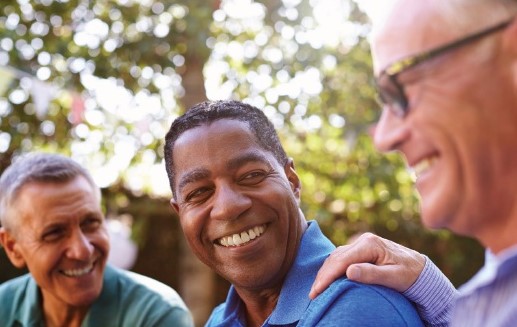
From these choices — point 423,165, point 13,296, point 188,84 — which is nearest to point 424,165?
point 423,165

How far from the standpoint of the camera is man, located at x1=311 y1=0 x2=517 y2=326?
1.09m

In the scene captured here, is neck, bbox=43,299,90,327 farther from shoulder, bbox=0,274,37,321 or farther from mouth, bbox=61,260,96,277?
mouth, bbox=61,260,96,277

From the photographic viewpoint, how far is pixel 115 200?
691 cm

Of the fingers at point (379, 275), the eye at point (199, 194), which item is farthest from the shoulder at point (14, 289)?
the fingers at point (379, 275)

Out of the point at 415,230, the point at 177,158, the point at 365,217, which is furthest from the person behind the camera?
the point at 415,230

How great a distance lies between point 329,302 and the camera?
1697 mm

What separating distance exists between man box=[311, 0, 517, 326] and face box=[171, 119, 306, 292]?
2.75 feet

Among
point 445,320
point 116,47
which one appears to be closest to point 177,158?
point 445,320

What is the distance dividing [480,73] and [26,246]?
2.43 metres

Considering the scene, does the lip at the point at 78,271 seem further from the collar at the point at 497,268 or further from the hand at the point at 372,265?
the collar at the point at 497,268

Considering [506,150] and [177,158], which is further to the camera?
[177,158]

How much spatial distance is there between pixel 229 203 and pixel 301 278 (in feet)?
0.96

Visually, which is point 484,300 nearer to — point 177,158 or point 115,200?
point 177,158

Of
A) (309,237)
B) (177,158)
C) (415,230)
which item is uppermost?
(177,158)
